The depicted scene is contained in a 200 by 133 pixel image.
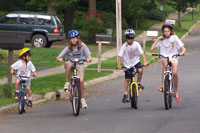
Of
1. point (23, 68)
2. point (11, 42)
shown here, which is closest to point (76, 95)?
point (23, 68)

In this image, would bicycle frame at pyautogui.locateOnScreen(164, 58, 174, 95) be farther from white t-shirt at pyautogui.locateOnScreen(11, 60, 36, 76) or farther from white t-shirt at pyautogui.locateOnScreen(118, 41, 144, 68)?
white t-shirt at pyautogui.locateOnScreen(11, 60, 36, 76)

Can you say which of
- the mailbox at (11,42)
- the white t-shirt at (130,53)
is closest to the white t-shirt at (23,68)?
the mailbox at (11,42)

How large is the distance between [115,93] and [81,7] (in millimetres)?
38396

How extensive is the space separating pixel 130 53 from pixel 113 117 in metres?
1.89

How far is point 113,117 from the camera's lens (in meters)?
11.3

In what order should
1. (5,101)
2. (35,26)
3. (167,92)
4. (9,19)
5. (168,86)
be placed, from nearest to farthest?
(167,92)
(168,86)
(5,101)
(35,26)
(9,19)

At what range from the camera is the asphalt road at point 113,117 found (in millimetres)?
9953

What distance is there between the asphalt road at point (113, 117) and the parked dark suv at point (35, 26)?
1565 cm

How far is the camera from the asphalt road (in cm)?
995

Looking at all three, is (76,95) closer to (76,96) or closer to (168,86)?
(76,96)

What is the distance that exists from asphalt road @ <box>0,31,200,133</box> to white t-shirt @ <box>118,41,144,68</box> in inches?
40.3

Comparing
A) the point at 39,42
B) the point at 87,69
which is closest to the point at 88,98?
the point at 87,69

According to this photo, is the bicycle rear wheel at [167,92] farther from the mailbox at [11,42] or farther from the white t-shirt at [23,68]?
the mailbox at [11,42]

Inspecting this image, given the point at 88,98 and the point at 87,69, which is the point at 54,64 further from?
the point at 88,98
